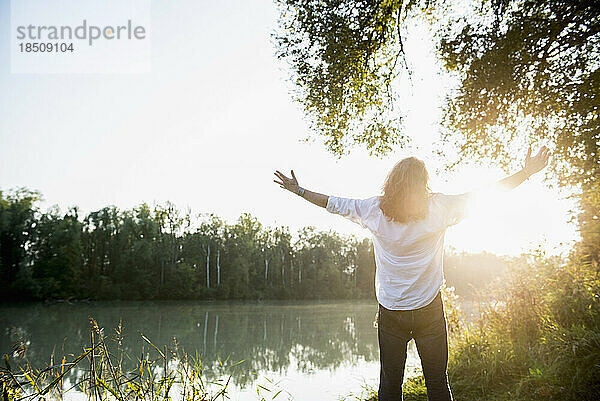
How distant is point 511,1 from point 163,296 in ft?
112

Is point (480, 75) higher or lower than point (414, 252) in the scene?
higher

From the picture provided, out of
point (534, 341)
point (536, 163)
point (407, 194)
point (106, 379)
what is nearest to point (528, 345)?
point (534, 341)

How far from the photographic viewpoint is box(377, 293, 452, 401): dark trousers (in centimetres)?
210

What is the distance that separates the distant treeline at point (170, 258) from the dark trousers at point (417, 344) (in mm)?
29290

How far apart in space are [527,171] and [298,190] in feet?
3.90

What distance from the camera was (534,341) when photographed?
14.1 feet

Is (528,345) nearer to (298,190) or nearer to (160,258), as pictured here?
(298,190)

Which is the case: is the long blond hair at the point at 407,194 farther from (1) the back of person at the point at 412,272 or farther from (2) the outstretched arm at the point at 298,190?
(2) the outstretched arm at the point at 298,190

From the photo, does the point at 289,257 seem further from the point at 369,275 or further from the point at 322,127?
the point at 322,127

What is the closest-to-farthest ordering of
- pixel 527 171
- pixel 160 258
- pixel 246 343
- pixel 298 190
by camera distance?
1. pixel 527 171
2. pixel 298 190
3. pixel 246 343
4. pixel 160 258

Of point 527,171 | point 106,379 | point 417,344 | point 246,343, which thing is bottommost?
point 246,343

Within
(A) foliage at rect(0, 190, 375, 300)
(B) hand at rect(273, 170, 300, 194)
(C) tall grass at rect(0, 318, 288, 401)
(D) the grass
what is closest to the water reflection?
(D) the grass

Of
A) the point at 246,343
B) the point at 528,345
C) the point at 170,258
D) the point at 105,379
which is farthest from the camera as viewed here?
the point at 170,258

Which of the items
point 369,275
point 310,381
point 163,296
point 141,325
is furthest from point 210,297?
point 310,381
